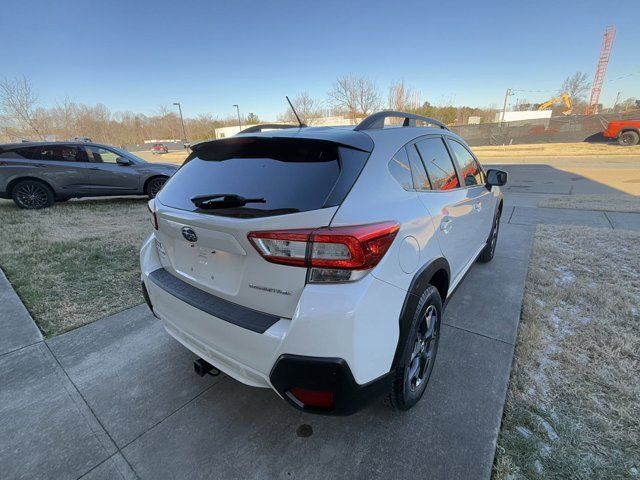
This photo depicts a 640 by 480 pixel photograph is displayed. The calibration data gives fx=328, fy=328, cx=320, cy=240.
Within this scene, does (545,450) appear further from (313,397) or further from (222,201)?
(222,201)

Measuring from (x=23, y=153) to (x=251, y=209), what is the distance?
9807 mm

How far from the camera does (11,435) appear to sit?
1.96m

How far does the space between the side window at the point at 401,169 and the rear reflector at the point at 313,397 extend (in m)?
1.18

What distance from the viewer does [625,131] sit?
2192 centimetres

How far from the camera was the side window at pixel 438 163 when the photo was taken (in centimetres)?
232

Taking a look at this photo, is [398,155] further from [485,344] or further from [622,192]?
[622,192]

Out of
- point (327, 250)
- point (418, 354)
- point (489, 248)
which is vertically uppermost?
point (327, 250)

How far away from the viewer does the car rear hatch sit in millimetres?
1520

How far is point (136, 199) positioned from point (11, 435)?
9421 mm

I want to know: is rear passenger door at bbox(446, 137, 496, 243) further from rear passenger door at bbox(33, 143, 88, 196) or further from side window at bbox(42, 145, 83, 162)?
side window at bbox(42, 145, 83, 162)

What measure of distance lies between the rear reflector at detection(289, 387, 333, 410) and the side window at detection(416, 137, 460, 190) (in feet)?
5.00

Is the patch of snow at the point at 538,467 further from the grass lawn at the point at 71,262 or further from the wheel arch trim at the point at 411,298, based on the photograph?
the grass lawn at the point at 71,262

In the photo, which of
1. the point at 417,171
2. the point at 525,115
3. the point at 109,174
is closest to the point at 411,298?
the point at 417,171

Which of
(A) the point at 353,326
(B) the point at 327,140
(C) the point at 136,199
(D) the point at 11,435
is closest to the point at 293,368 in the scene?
(A) the point at 353,326
